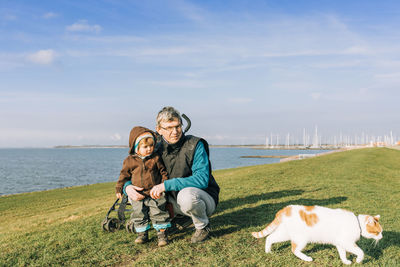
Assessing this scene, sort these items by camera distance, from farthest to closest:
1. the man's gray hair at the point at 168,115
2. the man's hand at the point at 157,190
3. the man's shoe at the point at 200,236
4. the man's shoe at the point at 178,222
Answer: the man's shoe at the point at 178,222
the man's shoe at the point at 200,236
the man's gray hair at the point at 168,115
the man's hand at the point at 157,190

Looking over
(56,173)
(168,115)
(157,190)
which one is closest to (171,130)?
(168,115)

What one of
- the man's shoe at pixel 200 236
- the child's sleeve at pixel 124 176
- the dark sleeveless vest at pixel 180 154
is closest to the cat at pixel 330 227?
the man's shoe at pixel 200 236

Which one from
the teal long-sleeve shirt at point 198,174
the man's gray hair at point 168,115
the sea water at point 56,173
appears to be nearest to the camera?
the teal long-sleeve shirt at point 198,174

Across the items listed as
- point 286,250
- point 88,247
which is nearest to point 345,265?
point 286,250

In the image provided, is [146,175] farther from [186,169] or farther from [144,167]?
[186,169]

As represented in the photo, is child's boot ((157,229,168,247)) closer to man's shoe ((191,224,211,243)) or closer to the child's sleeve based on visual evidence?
man's shoe ((191,224,211,243))

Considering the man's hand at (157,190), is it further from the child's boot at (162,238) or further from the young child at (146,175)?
the child's boot at (162,238)

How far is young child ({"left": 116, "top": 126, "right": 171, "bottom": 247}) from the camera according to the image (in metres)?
4.71

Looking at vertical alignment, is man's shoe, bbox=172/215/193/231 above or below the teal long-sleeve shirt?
below

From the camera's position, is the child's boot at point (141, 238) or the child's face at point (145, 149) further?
the child's boot at point (141, 238)

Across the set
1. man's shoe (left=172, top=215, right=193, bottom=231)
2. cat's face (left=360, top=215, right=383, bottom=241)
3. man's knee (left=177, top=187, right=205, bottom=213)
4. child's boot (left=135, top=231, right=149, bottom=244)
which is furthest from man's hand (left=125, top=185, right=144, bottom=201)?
cat's face (left=360, top=215, right=383, bottom=241)

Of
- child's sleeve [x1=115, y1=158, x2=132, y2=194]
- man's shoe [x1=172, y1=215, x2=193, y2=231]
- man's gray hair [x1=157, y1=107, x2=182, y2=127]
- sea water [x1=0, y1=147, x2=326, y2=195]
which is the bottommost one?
sea water [x1=0, y1=147, x2=326, y2=195]

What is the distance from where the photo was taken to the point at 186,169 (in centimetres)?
494

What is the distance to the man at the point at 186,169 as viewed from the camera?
15.2ft
